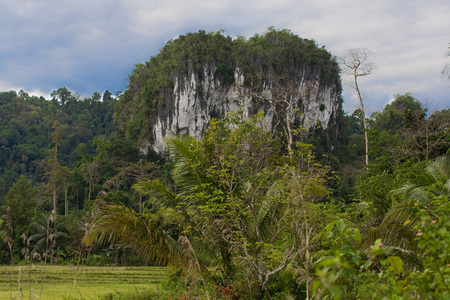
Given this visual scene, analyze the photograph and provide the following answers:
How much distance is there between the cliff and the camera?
43438mm

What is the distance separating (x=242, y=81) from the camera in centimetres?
4328

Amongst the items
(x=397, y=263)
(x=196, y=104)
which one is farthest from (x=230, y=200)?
(x=196, y=104)

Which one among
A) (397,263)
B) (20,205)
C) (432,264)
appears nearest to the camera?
(397,263)

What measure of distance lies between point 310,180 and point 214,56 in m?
38.6

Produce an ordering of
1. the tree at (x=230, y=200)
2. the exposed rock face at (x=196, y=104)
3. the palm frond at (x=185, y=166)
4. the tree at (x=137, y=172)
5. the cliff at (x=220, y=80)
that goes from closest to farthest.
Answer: the tree at (x=230, y=200) → the palm frond at (x=185, y=166) → the tree at (x=137, y=172) → the cliff at (x=220, y=80) → the exposed rock face at (x=196, y=104)

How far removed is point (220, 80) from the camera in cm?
4447

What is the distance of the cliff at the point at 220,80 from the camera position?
143 feet

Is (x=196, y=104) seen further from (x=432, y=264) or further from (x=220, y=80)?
(x=432, y=264)

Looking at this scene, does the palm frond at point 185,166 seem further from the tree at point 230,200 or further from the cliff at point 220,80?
the cliff at point 220,80

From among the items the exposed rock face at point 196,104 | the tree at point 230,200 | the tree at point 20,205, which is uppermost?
the exposed rock face at point 196,104

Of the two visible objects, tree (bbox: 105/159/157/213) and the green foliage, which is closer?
the green foliage

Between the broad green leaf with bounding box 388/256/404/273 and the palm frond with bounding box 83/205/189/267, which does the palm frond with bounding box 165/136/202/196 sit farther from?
the broad green leaf with bounding box 388/256/404/273

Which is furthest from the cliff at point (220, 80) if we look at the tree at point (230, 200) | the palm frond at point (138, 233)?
the palm frond at point (138, 233)

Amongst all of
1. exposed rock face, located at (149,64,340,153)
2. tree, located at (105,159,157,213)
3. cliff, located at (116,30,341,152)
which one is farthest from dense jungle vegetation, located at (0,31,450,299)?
exposed rock face, located at (149,64,340,153)
